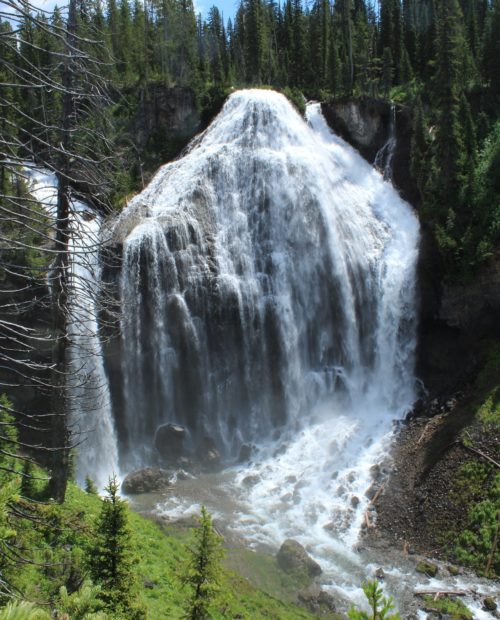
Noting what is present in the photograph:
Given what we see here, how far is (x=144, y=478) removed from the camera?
70.2 feet

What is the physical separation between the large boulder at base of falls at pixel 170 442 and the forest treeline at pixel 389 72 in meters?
11.3

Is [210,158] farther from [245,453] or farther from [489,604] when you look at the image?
[489,604]

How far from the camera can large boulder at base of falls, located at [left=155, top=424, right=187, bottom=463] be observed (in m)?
23.7

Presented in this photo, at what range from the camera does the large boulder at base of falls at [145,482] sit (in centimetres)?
2111

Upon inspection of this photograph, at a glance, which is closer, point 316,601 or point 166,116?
point 316,601

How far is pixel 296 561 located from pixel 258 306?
13115mm

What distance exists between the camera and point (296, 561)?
16.4 meters

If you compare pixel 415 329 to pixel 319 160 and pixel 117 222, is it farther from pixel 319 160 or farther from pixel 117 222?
pixel 117 222

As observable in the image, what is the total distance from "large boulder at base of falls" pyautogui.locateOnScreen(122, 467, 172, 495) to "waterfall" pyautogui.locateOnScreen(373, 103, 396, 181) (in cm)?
2425

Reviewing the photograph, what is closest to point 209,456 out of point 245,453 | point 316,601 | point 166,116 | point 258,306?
point 245,453

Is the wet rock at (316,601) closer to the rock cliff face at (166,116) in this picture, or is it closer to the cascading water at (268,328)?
the cascading water at (268,328)

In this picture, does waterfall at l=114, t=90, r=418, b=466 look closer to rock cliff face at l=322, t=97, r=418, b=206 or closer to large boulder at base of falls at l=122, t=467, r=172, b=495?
large boulder at base of falls at l=122, t=467, r=172, b=495

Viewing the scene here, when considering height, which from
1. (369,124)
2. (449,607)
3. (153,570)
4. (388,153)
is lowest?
(449,607)

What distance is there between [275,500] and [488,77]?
35719mm
